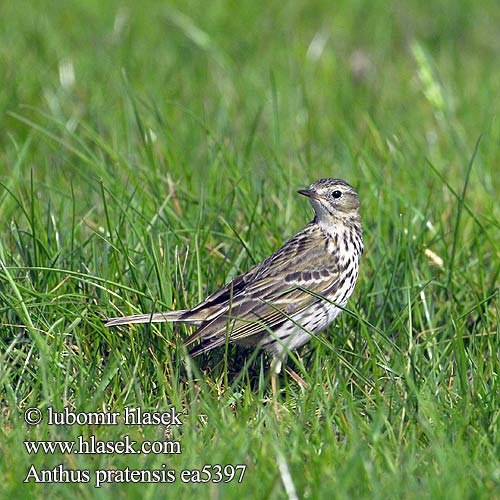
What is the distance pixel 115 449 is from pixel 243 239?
2225 millimetres

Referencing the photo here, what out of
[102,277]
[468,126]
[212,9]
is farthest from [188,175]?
[212,9]

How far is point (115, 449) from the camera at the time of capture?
14.0 ft

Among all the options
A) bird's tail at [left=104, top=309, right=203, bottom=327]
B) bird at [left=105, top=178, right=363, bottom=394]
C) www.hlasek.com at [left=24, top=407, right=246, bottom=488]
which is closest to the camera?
www.hlasek.com at [left=24, top=407, right=246, bottom=488]

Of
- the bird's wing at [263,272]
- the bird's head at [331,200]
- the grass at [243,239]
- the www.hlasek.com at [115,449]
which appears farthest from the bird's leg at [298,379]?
the bird's head at [331,200]

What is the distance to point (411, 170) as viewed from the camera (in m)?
7.34

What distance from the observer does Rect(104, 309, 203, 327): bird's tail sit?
200 inches

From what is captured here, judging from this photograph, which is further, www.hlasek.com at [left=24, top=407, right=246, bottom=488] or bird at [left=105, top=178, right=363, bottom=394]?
bird at [left=105, top=178, right=363, bottom=394]

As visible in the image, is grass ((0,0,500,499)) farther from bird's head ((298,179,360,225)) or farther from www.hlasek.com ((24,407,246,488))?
bird's head ((298,179,360,225))

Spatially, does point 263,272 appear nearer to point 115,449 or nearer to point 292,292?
point 292,292

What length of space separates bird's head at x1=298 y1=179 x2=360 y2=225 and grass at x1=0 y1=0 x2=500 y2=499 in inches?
13.8

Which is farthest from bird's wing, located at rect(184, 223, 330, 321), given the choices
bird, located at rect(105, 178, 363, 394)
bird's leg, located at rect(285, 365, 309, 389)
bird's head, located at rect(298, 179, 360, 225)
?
bird's leg, located at rect(285, 365, 309, 389)

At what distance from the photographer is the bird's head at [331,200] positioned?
19.3ft

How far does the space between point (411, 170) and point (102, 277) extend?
270 centimetres

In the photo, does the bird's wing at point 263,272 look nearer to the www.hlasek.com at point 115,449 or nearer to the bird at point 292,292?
the bird at point 292,292
